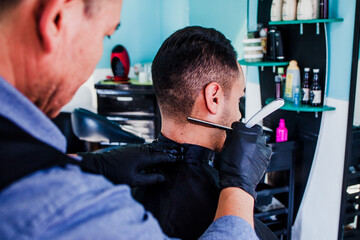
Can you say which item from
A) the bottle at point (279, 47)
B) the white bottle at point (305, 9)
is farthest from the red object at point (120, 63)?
the white bottle at point (305, 9)

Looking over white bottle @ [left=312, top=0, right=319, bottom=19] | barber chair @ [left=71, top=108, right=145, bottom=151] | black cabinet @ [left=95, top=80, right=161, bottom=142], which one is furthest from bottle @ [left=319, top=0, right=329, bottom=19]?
black cabinet @ [left=95, top=80, right=161, bottom=142]

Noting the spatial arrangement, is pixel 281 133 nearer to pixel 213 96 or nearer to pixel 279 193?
pixel 279 193

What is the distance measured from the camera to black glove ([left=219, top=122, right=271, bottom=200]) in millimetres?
1184

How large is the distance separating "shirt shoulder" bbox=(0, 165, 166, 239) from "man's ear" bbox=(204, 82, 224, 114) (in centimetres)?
70

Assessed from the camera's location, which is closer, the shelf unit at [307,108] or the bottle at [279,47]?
the shelf unit at [307,108]

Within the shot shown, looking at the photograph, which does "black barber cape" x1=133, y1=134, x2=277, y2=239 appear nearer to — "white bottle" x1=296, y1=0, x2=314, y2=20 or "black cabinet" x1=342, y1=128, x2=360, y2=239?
"black cabinet" x1=342, y1=128, x2=360, y2=239

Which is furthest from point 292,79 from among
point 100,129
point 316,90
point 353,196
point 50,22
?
point 50,22

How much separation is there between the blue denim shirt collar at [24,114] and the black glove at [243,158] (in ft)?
2.32

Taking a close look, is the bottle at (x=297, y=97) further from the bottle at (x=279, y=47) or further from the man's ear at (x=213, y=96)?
the man's ear at (x=213, y=96)

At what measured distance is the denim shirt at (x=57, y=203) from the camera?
542 millimetres

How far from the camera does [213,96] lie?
129cm

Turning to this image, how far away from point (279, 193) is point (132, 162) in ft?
6.12

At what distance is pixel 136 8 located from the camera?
4.83 metres

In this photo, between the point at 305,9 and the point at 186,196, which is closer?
the point at 186,196
